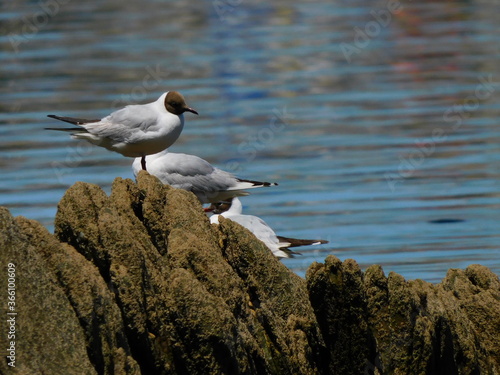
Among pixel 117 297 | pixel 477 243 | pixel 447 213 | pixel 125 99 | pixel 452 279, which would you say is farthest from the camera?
pixel 125 99

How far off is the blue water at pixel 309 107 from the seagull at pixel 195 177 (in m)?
0.93

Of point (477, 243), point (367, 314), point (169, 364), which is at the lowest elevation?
point (169, 364)

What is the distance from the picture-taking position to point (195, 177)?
11.1 m

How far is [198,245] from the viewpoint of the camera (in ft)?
21.9

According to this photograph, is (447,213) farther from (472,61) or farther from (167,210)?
(472,61)

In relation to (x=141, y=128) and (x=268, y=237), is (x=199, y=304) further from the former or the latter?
(x=141, y=128)

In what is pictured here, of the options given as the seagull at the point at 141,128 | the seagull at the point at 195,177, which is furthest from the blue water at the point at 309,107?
the seagull at the point at 141,128

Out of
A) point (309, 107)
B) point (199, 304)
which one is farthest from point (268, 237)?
point (309, 107)

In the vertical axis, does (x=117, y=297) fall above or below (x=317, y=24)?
below

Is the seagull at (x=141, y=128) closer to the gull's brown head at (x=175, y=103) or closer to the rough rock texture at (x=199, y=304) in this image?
the gull's brown head at (x=175, y=103)

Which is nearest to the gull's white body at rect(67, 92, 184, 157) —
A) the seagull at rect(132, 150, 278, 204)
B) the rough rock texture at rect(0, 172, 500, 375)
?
the seagull at rect(132, 150, 278, 204)

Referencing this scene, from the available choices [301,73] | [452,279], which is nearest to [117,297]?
[452,279]

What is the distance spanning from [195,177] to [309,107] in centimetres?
1061

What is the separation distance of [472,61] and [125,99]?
310 inches
